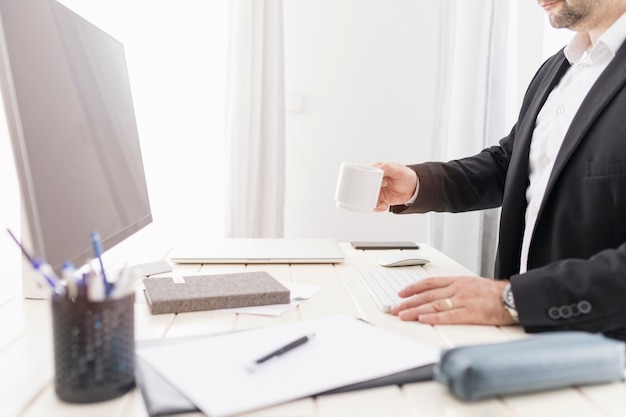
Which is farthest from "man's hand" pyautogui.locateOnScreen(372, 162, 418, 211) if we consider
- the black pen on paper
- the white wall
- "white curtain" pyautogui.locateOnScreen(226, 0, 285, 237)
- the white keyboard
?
the white wall

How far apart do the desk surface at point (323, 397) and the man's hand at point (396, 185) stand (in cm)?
39

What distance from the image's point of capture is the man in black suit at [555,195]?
0.82m

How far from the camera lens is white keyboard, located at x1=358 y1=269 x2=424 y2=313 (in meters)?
0.89

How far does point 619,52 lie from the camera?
1146mm

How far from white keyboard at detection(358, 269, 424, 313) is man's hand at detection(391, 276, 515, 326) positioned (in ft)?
0.12

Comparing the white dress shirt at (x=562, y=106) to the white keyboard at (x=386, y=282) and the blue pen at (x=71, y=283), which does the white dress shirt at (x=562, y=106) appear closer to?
the white keyboard at (x=386, y=282)

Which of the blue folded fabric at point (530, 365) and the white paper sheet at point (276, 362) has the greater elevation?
the blue folded fabric at point (530, 365)

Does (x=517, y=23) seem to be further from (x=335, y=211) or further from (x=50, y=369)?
(x=50, y=369)

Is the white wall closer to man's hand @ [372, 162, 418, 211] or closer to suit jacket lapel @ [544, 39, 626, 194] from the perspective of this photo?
man's hand @ [372, 162, 418, 211]

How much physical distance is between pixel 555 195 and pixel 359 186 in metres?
0.39

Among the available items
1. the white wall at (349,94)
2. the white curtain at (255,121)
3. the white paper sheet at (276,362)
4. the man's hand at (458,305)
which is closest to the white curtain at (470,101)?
the white wall at (349,94)

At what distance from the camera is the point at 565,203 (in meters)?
1.14

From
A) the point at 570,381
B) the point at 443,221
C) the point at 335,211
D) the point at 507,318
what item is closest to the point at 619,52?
the point at 507,318

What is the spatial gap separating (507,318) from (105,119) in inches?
27.2
